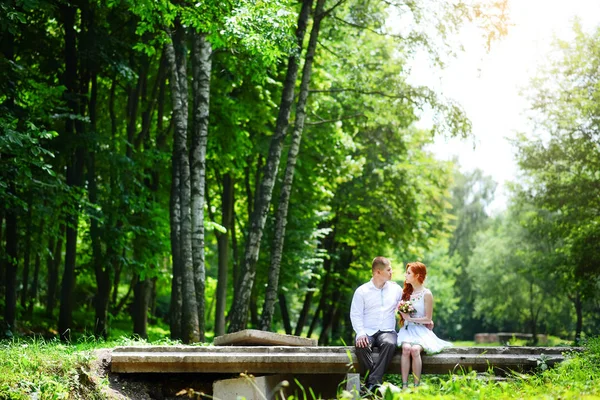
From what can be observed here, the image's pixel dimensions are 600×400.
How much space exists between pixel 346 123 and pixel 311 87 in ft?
15.6

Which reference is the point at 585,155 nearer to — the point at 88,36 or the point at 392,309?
the point at 88,36

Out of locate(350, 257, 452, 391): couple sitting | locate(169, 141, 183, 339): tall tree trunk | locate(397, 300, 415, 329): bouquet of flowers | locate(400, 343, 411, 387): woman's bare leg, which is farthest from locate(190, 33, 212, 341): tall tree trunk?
locate(400, 343, 411, 387): woman's bare leg

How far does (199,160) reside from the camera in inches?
593

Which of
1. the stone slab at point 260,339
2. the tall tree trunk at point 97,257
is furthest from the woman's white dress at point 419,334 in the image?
the tall tree trunk at point 97,257

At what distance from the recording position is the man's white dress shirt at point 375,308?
31.0ft

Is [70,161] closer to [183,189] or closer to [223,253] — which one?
[183,189]

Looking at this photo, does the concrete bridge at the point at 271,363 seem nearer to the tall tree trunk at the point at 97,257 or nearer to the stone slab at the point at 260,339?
the stone slab at the point at 260,339

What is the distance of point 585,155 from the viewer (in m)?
26.3

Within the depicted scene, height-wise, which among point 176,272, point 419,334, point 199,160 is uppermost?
point 199,160

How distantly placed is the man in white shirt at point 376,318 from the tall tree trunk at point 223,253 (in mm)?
14736

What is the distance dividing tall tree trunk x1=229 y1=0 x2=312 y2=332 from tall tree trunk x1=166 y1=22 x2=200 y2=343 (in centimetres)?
146

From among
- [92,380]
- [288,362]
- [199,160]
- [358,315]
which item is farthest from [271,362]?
[199,160]

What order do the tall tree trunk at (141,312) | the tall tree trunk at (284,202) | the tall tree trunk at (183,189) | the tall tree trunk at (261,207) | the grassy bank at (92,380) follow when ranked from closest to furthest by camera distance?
the grassy bank at (92,380) → the tall tree trunk at (183,189) → the tall tree trunk at (261,207) → the tall tree trunk at (284,202) → the tall tree trunk at (141,312)

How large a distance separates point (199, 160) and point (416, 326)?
276 inches
